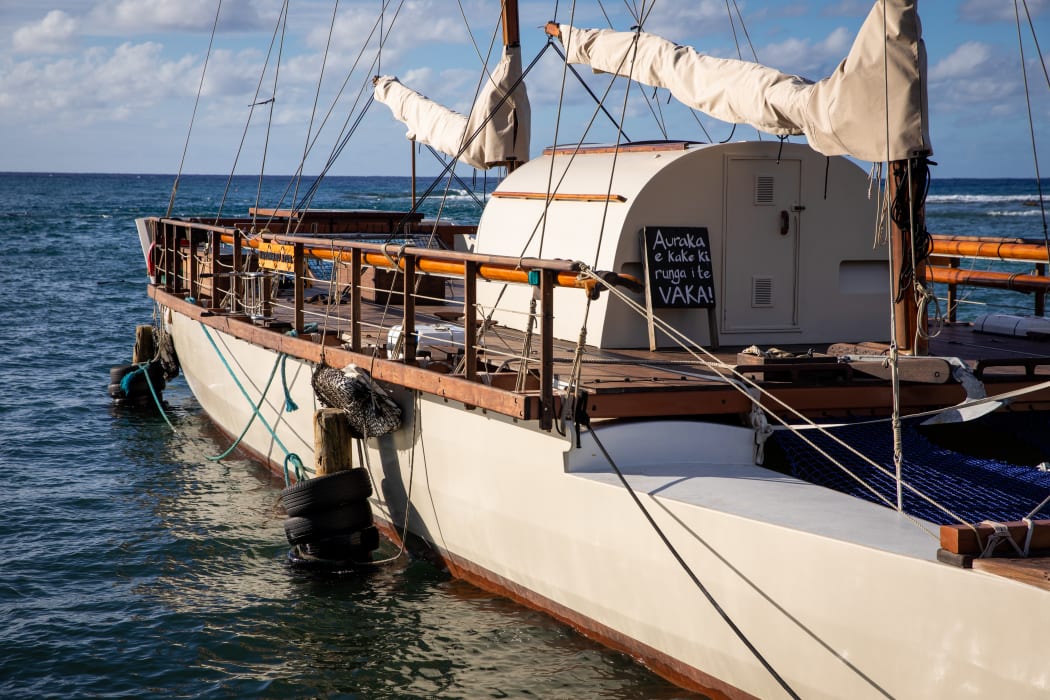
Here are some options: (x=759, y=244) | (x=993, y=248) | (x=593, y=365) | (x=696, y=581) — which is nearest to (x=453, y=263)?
(x=593, y=365)

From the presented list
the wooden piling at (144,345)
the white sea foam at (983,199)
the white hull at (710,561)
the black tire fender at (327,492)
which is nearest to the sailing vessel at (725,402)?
the white hull at (710,561)

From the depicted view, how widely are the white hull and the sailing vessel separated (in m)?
0.02

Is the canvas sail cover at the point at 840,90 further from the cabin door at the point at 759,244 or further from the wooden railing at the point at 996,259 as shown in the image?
the wooden railing at the point at 996,259

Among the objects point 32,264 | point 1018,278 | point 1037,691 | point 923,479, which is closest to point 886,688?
point 1037,691

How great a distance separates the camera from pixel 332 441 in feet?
31.8

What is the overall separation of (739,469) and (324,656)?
3.23 meters

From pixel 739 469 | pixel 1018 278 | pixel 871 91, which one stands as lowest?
pixel 739 469

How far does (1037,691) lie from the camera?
5137 mm

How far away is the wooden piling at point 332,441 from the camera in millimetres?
9648

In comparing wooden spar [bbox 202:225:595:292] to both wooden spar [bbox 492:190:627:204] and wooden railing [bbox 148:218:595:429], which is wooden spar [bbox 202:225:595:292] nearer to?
wooden railing [bbox 148:218:595:429]

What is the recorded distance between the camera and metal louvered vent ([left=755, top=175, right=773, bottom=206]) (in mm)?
10219

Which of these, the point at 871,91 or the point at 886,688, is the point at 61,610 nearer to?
the point at 886,688

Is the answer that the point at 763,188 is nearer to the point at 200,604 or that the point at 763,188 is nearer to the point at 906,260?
the point at 906,260

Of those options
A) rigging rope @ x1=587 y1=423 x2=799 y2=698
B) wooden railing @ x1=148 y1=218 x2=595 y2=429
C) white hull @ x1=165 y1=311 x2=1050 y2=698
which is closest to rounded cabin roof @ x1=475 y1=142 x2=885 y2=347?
wooden railing @ x1=148 y1=218 x2=595 y2=429
